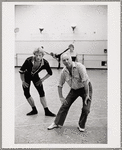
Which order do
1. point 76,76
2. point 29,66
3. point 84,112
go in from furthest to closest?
point 29,66
point 84,112
point 76,76

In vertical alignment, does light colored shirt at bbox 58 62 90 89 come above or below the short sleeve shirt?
below

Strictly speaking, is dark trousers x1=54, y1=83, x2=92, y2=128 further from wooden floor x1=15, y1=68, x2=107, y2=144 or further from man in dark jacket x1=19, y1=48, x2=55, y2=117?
man in dark jacket x1=19, y1=48, x2=55, y2=117

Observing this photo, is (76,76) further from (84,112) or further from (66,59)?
(84,112)

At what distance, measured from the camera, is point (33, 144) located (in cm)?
278

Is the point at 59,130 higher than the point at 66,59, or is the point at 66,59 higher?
the point at 66,59

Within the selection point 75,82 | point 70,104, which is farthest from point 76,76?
point 70,104

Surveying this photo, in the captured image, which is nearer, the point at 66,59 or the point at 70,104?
the point at 66,59

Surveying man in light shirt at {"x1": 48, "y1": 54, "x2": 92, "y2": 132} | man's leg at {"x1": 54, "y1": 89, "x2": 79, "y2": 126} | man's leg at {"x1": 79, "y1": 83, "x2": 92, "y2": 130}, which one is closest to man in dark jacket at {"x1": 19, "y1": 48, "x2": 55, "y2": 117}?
man in light shirt at {"x1": 48, "y1": 54, "x2": 92, "y2": 132}

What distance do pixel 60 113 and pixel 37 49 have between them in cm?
109

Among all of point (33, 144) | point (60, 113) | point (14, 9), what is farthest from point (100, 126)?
point (14, 9)

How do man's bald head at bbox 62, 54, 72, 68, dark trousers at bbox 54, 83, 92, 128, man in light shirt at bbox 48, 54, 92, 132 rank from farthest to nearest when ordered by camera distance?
1. dark trousers at bbox 54, 83, 92, 128
2. man in light shirt at bbox 48, 54, 92, 132
3. man's bald head at bbox 62, 54, 72, 68

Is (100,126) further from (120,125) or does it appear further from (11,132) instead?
(11,132)

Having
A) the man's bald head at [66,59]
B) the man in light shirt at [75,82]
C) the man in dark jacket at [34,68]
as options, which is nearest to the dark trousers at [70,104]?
the man in light shirt at [75,82]

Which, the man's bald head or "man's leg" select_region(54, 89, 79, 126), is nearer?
the man's bald head
